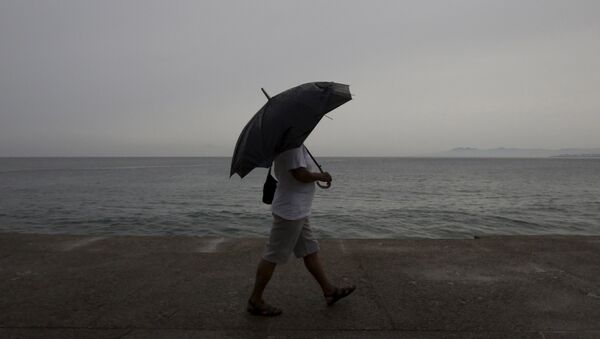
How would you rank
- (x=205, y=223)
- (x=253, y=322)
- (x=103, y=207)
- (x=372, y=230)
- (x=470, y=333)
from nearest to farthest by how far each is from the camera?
(x=470, y=333), (x=253, y=322), (x=372, y=230), (x=205, y=223), (x=103, y=207)

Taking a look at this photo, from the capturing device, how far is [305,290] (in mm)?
3949

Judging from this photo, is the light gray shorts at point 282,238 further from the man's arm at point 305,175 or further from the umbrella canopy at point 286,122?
the umbrella canopy at point 286,122

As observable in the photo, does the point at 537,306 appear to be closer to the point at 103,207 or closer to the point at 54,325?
the point at 54,325

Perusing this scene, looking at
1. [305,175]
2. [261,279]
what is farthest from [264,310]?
[305,175]

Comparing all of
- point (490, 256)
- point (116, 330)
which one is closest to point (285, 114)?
point (116, 330)

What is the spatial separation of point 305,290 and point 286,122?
172 cm

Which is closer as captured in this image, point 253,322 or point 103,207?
point 253,322

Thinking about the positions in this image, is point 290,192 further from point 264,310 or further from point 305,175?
point 264,310

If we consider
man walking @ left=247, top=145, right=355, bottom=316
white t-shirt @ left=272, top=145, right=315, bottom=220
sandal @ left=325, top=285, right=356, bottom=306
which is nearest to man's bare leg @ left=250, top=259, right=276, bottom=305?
man walking @ left=247, top=145, right=355, bottom=316

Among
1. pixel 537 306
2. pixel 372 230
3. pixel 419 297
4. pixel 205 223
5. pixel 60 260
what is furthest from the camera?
pixel 205 223

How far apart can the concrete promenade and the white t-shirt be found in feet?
2.68

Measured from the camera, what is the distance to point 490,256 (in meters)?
5.03

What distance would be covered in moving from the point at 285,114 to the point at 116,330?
1.97 m

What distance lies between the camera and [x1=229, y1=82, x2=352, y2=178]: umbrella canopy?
10.0 feet
